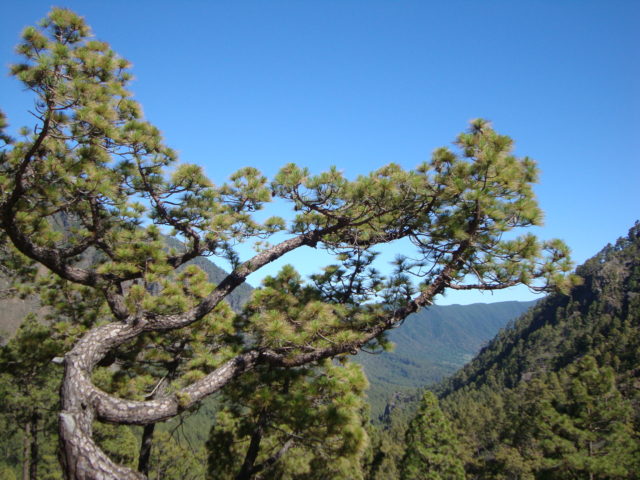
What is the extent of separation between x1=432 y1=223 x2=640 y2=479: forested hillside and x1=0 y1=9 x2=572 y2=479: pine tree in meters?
1.85

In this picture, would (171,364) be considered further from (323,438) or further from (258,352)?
(323,438)

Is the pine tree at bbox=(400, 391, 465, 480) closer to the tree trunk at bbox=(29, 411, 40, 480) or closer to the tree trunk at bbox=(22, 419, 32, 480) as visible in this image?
the tree trunk at bbox=(29, 411, 40, 480)

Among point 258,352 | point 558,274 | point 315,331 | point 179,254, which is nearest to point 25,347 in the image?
point 179,254

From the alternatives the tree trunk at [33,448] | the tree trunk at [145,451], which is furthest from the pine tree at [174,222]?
the tree trunk at [33,448]

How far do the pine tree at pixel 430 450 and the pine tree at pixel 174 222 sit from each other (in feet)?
64.2

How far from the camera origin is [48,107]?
133 inches

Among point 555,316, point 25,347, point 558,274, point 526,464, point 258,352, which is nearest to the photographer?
point 558,274

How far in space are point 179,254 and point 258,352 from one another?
1961mm

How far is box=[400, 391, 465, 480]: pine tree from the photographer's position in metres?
20.4

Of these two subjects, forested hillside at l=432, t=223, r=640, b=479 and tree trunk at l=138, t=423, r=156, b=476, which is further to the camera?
forested hillside at l=432, t=223, r=640, b=479

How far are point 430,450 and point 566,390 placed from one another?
823 centimetres

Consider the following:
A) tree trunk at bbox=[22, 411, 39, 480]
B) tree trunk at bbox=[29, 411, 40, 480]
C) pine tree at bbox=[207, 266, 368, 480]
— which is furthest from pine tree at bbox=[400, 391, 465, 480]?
tree trunk at bbox=[22, 411, 39, 480]

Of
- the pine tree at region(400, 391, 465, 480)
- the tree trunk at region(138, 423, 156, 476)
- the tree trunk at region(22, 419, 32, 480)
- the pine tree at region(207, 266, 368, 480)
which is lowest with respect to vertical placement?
the pine tree at region(400, 391, 465, 480)

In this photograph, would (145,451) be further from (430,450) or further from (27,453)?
(430,450)
